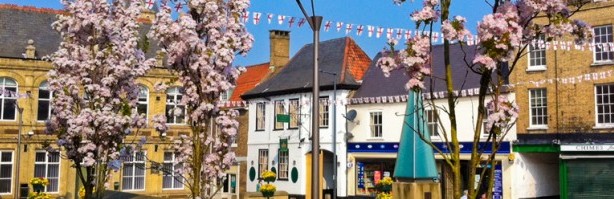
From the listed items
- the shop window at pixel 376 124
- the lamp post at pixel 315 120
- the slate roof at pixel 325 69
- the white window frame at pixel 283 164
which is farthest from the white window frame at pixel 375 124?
the lamp post at pixel 315 120

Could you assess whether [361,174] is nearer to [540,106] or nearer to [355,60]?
[355,60]

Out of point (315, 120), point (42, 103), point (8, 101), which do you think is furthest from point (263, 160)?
point (315, 120)

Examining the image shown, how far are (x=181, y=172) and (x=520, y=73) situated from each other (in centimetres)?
1835

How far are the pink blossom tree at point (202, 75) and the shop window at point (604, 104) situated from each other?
1730 cm

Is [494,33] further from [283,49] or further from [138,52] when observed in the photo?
[283,49]

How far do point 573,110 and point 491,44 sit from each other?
20126 mm

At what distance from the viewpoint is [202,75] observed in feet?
37.5

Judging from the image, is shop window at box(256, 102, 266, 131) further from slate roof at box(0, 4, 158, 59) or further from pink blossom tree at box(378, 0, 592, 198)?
pink blossom tree at box(378, 0, 592, 198)

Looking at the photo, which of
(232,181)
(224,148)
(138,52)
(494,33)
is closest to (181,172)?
(224,148)

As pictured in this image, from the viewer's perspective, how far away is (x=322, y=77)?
33719 mm

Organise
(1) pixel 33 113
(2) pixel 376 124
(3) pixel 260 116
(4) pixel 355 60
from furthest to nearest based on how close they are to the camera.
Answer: (3) pixel 260 116, (4) pixel 355 60, (2) pixel 376 124, (1) pixel 33 113

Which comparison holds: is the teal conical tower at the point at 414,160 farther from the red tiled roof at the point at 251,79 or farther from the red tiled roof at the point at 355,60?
the red tiled roof at the point at 251,79

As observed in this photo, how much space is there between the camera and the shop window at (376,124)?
31094 millimetres

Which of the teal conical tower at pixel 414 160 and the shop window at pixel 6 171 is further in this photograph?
the shop window at pixel 6 171
